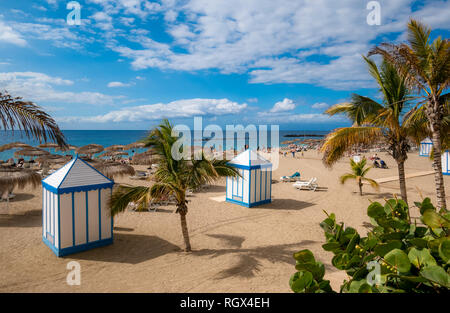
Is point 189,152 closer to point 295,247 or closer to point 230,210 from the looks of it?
point 295,247

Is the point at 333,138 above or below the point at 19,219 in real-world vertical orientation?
above

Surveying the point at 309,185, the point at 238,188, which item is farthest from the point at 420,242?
the point at 309,185

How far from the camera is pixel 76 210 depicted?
291 inches

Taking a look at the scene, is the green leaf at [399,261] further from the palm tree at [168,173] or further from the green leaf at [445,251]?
the palm tree at [168,173]

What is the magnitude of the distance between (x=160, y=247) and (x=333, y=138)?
607cm

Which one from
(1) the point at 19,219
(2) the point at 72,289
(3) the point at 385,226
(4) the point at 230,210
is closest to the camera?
(3) the point at 385,226

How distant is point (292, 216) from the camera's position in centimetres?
1126

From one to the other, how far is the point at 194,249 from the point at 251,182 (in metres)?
5.12

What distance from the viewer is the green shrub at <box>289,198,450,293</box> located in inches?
53.7

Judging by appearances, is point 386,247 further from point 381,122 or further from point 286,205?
point 286,205
